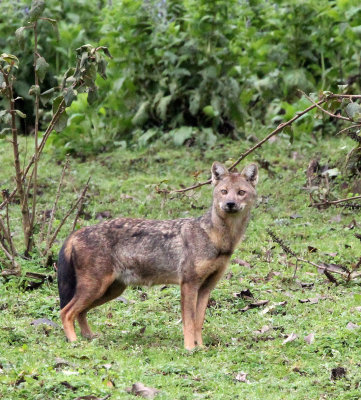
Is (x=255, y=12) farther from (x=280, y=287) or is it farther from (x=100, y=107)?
(x=280, y=287)

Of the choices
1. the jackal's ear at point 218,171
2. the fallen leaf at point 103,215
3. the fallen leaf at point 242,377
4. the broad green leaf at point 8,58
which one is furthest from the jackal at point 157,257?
the fallen leaf at point 103,215

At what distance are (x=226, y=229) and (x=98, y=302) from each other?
4.96 feet

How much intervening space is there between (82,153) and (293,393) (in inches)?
383

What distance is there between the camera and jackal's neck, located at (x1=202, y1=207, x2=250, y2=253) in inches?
313

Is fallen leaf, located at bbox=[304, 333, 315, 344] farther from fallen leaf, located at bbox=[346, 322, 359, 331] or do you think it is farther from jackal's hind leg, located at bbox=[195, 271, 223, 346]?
jackal's hind leg, located at bbox=[195, 271, 223, 346]

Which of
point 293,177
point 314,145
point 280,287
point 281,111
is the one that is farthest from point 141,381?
point 281,111

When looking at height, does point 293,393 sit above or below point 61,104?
below

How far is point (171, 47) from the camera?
49.6ft

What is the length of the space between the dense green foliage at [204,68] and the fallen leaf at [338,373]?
27.9 ft

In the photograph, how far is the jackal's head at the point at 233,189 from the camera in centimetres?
799

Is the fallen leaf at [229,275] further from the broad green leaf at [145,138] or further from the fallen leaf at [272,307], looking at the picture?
the broad green leaf at [145,138]

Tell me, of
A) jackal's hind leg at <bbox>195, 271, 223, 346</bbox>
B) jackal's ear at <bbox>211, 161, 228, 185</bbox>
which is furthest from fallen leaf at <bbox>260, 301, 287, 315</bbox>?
jackal's ear at <bbox>211, 161, 228, 185</bbox>

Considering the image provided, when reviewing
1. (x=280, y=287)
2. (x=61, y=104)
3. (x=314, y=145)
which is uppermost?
(x=61, y=104)

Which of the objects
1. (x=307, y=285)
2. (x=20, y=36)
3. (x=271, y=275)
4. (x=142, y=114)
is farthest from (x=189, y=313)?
(x=142, y=114)
